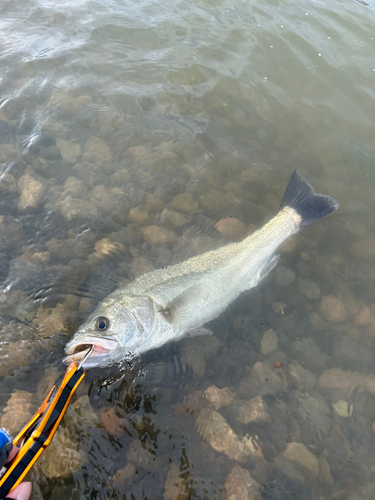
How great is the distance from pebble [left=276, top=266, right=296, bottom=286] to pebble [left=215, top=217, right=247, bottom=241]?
33.9 inches

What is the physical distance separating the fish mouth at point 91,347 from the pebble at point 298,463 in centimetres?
229

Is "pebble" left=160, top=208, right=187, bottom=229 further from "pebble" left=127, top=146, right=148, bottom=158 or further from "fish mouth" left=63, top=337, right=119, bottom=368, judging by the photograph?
"fish mouth" left=63, top=337, right=119, bottom=368

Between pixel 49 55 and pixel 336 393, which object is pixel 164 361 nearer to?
pixel 336 393

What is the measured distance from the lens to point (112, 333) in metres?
3.64

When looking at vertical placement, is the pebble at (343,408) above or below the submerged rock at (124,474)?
above

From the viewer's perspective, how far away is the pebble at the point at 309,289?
17.0ft

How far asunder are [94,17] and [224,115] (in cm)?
495

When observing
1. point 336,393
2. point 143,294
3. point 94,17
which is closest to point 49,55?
point 94,17

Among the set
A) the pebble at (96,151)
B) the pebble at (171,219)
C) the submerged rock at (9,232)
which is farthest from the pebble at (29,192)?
the pebble at (171,219)

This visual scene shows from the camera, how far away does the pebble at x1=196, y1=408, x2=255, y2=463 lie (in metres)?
3.67

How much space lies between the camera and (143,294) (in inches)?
164

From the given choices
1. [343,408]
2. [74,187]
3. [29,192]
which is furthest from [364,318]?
[29,192]

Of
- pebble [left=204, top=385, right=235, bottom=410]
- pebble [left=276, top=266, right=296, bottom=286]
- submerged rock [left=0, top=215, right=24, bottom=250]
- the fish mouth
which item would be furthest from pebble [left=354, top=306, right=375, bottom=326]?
submerged rock [left=0, top=215, right=24, bottom=250]

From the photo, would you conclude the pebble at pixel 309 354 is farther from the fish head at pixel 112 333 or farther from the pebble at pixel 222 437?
the fish head at pixel 112 333
